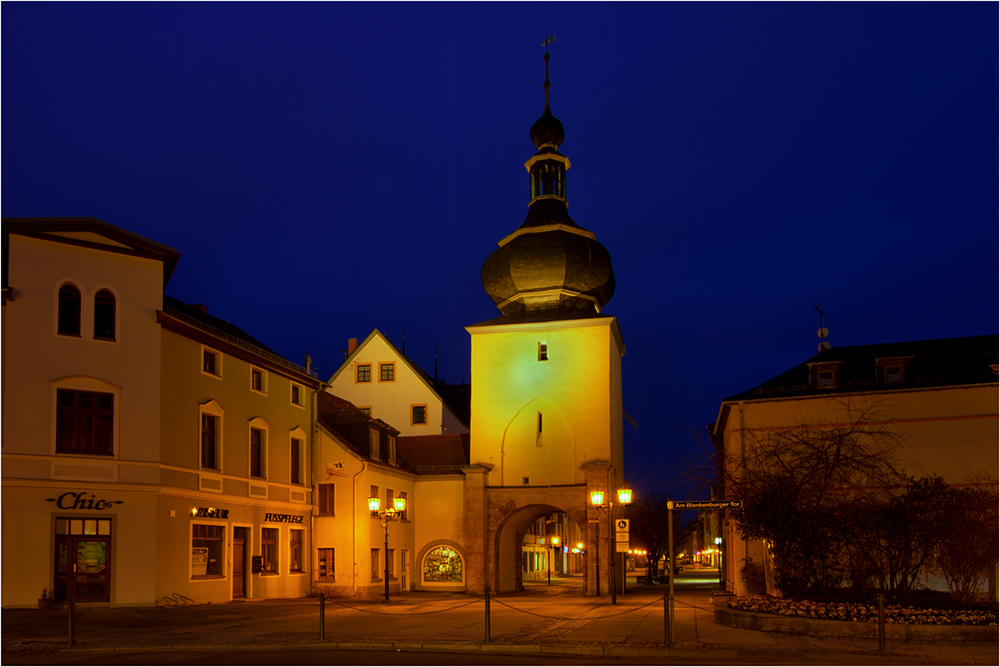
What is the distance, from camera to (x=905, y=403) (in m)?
32.8

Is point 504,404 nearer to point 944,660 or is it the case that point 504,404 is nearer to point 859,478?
point 859,478

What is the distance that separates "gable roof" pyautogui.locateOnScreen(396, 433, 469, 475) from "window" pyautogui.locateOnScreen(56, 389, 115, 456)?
20.6m

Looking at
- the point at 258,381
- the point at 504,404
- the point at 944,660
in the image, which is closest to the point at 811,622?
the point at 944,660

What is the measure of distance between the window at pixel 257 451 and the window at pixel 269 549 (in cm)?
197

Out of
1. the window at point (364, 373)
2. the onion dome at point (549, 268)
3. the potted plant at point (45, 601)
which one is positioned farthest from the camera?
the window at point (364, 373)

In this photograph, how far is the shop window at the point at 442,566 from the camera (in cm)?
4406

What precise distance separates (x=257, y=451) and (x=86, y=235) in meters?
10.00

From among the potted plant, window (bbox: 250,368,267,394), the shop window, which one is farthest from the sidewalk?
the shop window

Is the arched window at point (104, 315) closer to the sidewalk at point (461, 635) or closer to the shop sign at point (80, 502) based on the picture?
the shop sign at point (80, 502)

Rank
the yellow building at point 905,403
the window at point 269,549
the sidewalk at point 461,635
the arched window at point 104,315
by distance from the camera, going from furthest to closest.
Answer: the window at point 269,549, the yellow building at point 905,403, the arched window at point 104,315, the sidewalk at point 461,635

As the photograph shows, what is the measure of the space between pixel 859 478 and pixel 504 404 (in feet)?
61.6

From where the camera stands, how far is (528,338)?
4594 cm

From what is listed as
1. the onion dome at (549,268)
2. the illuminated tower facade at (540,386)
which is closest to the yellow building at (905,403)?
the illuminated tower facade at (540,386)

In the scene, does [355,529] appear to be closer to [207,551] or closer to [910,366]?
[207,551]
